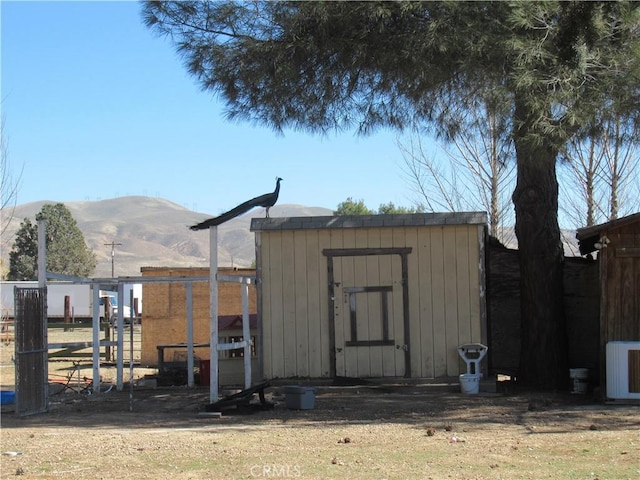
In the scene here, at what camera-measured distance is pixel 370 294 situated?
41.3ft

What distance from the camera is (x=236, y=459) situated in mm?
7469

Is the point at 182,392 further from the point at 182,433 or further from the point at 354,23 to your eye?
the point at 354,23

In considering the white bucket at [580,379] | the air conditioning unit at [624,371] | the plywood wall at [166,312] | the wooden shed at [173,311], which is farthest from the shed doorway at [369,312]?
the plywood wall at [166,312]

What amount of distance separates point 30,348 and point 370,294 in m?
4.84

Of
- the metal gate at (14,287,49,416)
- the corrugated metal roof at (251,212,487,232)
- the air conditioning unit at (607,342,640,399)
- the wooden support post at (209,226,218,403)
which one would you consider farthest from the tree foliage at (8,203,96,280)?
the air conditioning unit at (607,342,640,399)

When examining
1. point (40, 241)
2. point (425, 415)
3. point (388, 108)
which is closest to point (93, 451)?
point (40, 241)

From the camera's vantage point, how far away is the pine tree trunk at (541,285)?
40.5 ft

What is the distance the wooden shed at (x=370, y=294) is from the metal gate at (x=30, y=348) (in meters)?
3.37

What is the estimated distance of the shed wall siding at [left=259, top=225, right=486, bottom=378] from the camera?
12.5 meters

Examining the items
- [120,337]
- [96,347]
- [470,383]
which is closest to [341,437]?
[470,383]

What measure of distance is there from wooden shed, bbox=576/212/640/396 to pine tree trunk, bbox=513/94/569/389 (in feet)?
3.56

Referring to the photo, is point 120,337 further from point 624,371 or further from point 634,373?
point 634,373

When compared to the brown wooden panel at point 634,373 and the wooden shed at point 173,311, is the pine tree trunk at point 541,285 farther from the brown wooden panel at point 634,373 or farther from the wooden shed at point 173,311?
the wooden shed at point 173,311

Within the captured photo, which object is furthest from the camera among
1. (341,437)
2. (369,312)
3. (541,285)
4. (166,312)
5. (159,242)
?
(159,242)
